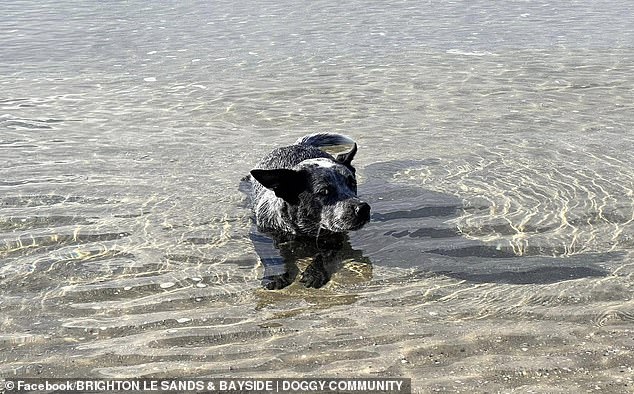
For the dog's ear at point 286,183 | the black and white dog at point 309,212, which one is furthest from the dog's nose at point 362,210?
the dog's ear at point 286,183

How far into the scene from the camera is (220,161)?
28.0 feet

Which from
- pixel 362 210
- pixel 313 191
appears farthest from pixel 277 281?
pixel 313 191

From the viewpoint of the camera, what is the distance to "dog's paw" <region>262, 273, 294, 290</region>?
5.56 meters

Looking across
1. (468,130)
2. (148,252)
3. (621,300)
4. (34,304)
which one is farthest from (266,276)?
(468,130)

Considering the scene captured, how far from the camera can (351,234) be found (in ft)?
21.5

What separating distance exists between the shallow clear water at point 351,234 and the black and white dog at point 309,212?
254mm

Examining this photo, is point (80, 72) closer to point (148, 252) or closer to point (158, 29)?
point (158, 29)

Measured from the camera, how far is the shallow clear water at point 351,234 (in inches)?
180

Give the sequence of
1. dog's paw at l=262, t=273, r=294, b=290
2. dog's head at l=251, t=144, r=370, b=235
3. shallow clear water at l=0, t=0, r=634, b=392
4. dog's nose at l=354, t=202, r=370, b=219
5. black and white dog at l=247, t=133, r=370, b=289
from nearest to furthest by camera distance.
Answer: shallow clear water at l=0, t=0, r=634, b=392 < dog's paw at l=262, t=273, r=294, b=290 < dog's nose at l=354, t=202, r=370, b=219 < black and white dog at l=247, t=133, r=370, b=289 < dog's head at l=251, t=144, r=370, b=235

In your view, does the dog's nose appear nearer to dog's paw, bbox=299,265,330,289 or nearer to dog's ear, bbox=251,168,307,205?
dog's paw, bbox=299,265,330,289

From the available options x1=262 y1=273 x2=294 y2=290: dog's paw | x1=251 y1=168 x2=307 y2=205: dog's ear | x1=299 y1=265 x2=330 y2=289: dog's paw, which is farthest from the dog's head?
x1=262 y1=273 x2=294 y2=290: dog's paw

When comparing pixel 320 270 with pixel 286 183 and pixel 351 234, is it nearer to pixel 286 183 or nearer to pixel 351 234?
pixel 351 234

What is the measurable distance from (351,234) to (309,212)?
47 cm

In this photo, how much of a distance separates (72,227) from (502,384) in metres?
4.14
